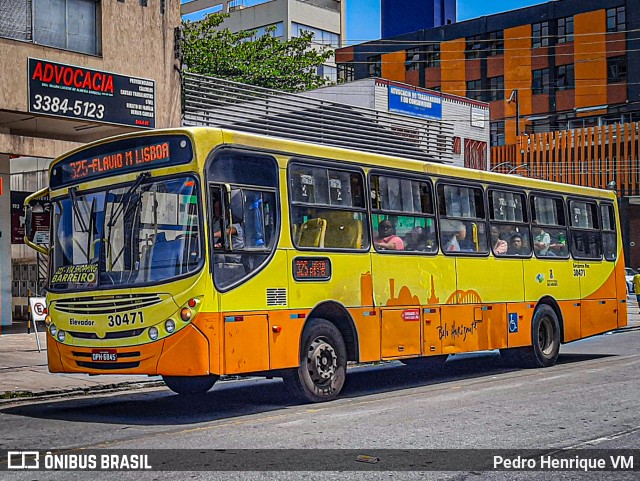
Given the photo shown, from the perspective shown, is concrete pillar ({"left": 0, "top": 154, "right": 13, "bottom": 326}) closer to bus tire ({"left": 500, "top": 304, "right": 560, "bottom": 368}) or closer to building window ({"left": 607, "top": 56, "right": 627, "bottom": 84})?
bus tire ({"left": 500, "top": 304, "right": 560, "bottom": 368})

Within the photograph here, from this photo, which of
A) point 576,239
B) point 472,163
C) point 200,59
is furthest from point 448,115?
point 576,239

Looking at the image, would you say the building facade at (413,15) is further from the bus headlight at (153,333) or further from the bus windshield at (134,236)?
the bus headlight at (153,333)

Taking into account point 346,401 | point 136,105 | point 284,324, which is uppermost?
point 136,105

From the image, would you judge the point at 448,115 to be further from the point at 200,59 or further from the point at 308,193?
the point at 308,193

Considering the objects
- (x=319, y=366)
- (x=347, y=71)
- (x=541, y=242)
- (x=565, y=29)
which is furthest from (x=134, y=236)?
(x=347, y=71)

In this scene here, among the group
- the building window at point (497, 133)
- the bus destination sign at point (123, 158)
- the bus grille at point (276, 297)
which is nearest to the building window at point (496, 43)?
the building window at point (497, 133)

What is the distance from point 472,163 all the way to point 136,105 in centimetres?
2210

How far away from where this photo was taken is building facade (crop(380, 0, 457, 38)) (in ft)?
244

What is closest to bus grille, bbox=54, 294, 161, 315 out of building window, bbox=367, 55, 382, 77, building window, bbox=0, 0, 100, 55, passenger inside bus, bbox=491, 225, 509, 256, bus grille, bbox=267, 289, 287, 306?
bus grille, bbox=267, 289, 287, 306

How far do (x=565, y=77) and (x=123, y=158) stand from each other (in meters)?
58.1

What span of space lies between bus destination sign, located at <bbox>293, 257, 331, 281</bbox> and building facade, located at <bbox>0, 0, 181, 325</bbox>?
9.23m

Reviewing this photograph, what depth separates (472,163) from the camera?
132 ft

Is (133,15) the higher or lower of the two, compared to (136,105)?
higher

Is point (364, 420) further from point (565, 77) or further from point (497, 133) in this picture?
point (497, 133)
